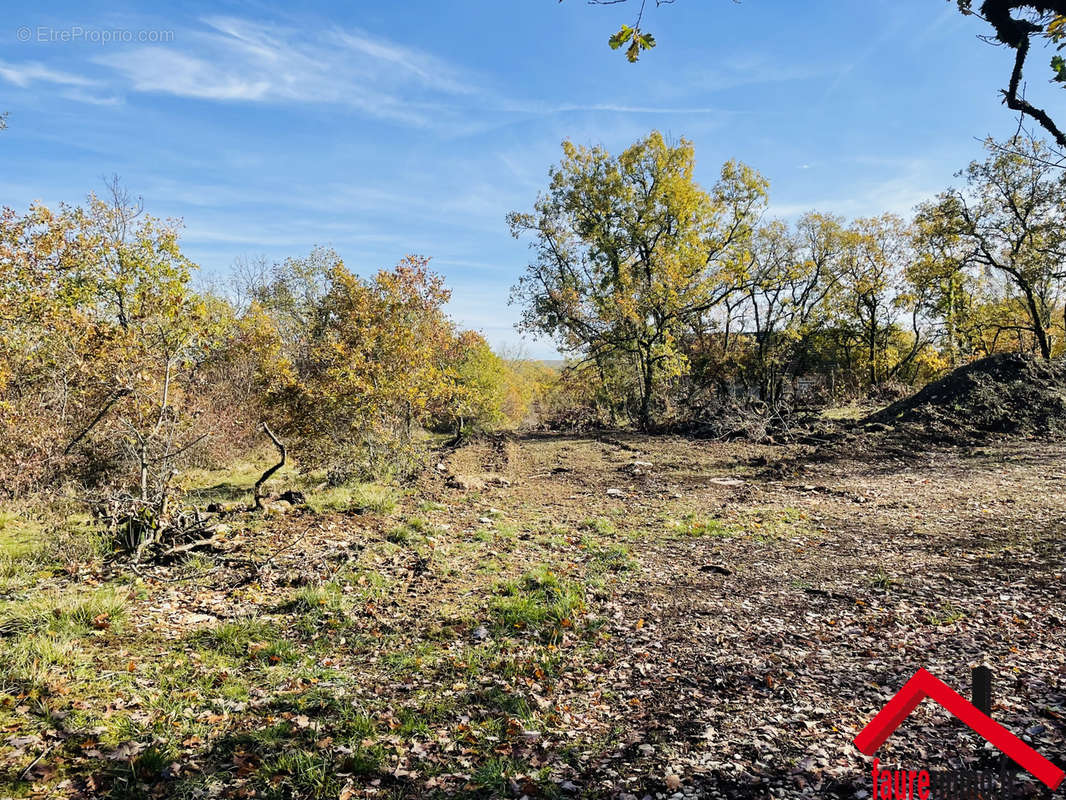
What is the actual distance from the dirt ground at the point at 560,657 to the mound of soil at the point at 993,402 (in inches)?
260

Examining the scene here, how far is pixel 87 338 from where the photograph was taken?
9.62 meters

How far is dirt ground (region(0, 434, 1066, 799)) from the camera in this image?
10.5ft

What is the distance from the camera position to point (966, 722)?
1.28 metres

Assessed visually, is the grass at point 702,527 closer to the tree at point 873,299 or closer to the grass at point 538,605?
the grass at point 538,605

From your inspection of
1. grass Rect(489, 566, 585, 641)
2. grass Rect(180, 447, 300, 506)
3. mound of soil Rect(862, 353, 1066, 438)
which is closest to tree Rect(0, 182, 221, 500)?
grass Rect(180, 447, 300, 506)

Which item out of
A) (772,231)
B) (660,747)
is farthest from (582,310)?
(660,747)

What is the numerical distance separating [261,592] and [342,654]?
1740mm

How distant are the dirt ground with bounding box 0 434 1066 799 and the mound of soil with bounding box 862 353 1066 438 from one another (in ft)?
21.7

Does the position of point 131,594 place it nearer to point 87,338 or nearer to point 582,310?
point 87,338

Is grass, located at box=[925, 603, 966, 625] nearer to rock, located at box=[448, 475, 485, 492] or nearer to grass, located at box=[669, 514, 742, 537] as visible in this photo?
grass, located at box=[669, 514, 742, 537]

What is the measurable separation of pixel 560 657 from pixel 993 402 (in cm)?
1684

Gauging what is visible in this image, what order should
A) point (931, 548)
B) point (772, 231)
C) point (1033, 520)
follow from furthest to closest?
point (772, 231) → point (1033, 520) → point (931, 548)

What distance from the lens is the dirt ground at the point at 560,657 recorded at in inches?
126

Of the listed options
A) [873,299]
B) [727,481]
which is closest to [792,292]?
[873,299]
